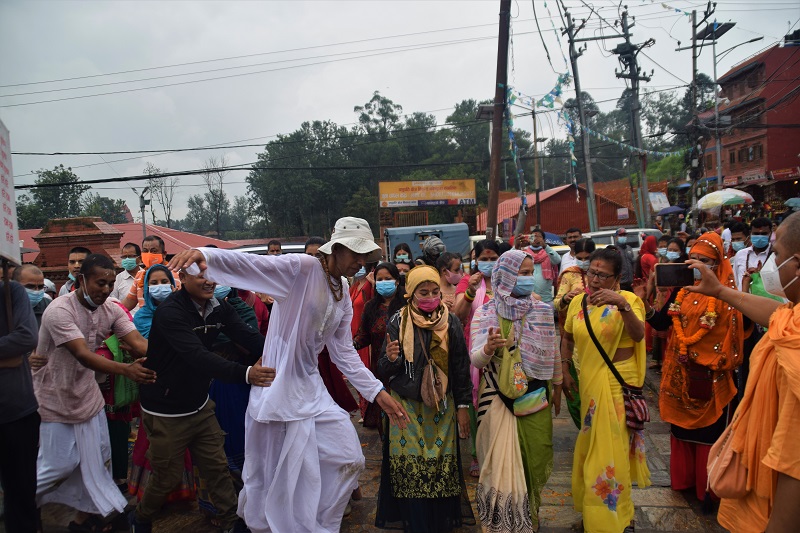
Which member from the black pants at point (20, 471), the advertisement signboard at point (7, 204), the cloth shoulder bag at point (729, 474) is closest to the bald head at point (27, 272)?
the advertisement signboard at point (7, 204)

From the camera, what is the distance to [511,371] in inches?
139

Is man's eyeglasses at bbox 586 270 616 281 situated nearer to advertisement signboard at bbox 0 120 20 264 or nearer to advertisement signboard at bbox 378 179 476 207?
advertisement signboard at bbox 0 120 20 264

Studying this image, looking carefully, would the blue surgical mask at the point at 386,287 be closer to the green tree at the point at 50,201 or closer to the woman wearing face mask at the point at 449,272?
the woman wearing face mask at the point at 449,272

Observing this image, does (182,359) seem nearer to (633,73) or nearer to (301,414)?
(301,414)

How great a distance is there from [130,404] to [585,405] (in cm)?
354

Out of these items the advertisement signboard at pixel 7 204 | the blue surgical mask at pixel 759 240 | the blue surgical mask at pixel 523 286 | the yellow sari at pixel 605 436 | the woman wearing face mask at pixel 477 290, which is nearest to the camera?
the advertisement signboard at pixel 7 204

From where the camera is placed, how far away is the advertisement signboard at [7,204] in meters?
2.92

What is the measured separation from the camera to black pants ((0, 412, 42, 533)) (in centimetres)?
311

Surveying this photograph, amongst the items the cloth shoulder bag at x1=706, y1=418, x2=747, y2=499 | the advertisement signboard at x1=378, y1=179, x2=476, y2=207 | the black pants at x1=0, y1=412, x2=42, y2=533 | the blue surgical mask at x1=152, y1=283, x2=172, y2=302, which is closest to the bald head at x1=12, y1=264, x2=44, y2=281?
the blue surgical mask at x1=152, y1=283, x2=172, y2=302

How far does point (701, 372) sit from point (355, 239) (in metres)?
2.83

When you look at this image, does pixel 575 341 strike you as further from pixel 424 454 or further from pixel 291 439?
pixel 291 439

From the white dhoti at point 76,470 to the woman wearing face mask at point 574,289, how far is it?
11.1 ft

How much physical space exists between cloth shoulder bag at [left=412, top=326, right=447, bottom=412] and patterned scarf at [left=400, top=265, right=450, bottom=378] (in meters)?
0.04

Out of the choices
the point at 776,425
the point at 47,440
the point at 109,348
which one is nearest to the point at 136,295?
the point at 109,348
